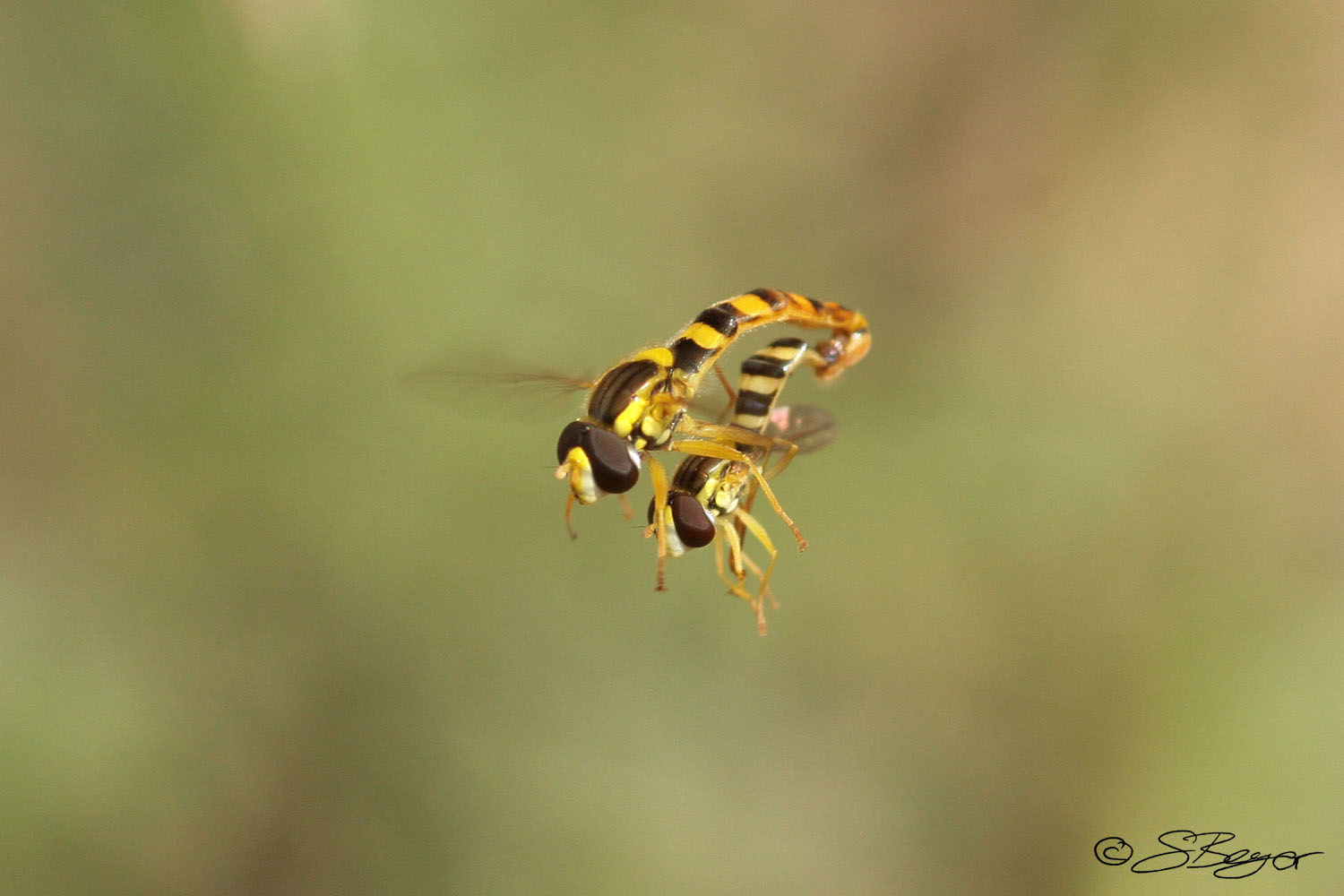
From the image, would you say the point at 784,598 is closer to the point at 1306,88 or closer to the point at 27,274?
the point at 27,274

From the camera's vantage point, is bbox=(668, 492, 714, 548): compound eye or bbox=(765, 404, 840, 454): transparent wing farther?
bbox=(765, 404, 840, 454): transparent wing

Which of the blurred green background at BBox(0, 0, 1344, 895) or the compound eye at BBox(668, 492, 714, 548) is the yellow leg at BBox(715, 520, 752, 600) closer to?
the compound eye at BBox(668, 492, 714, 548)

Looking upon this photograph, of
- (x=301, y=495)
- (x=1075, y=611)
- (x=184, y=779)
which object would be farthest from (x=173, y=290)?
(x=1075, y=611)
